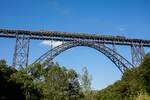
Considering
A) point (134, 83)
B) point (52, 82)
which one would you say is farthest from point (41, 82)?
point (134, 83)

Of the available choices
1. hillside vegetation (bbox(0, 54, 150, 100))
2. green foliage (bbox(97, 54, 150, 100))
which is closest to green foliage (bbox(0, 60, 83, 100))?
hillside vegetation (bbox(0, 54, 150, 100))

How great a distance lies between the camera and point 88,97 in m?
61.9

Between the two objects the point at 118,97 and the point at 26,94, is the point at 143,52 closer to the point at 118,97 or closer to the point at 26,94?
the point at 118,97

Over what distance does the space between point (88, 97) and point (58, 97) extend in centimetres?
872

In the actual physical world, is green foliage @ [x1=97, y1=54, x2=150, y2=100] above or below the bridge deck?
below

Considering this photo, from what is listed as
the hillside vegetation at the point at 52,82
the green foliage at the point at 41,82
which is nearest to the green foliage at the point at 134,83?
the hillside vegetation at the point at 52,82

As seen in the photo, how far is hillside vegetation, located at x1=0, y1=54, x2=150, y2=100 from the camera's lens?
5038 cm

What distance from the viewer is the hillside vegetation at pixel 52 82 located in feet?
165

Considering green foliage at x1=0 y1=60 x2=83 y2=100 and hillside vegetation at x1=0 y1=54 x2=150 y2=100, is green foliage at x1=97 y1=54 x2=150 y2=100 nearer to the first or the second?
hillside vegetation at x1=0 y1=54 x2=150 y2=100

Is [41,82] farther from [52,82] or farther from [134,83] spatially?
[134,83]

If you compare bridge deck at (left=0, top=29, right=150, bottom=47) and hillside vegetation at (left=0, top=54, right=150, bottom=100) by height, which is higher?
bridge deck at (left=0, top=29, right=150, bottom=47)

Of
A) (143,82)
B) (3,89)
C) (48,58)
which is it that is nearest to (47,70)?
(48,58)

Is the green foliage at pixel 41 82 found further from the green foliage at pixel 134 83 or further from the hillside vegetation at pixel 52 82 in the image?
the green foliage at pixel 134 83

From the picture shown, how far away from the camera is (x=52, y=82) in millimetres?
54844
